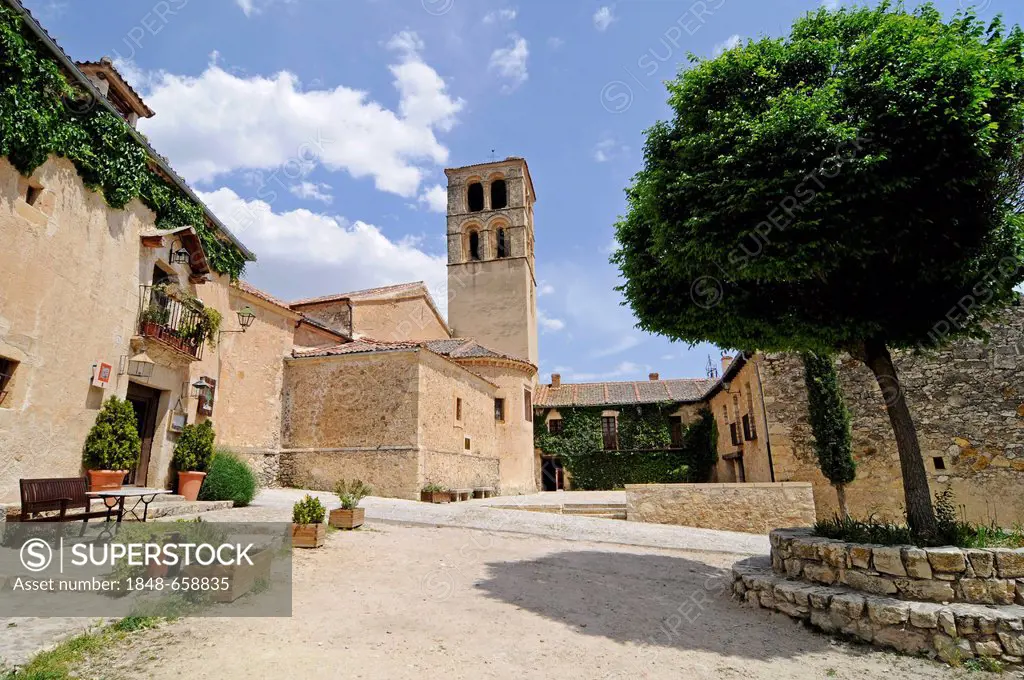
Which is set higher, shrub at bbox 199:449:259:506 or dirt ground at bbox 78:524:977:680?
shrub at bbox 199:449:259:506

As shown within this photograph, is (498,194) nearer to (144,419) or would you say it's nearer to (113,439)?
(144,419)

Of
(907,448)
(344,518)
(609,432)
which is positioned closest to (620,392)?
(609,432)

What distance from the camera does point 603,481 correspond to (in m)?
26.0

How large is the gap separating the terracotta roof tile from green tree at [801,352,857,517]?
41.8ft

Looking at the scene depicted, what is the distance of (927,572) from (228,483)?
1146 centimetres

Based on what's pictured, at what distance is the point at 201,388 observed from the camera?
1202cm

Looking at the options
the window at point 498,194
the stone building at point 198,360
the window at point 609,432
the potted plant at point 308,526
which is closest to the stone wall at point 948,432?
the stone building at point 198,360

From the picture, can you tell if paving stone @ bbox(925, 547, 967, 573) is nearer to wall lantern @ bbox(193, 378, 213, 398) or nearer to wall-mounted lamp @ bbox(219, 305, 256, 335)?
wall lantern @ bbox(193, 378, 213, 398)

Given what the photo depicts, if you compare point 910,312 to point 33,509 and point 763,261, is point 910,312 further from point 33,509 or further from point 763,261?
point 33,509

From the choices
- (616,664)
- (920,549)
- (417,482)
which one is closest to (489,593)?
(616,664)

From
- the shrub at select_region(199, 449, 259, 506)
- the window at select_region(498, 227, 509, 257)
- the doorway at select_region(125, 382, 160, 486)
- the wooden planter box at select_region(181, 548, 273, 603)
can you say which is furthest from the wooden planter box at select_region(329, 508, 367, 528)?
the window at select_region(498, 227, 509, 257)

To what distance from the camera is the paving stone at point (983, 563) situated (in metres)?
4.89

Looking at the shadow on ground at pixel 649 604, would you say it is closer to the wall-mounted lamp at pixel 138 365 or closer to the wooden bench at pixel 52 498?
the wooden bench at pixel 52 498

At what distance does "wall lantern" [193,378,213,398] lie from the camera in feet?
38.7
